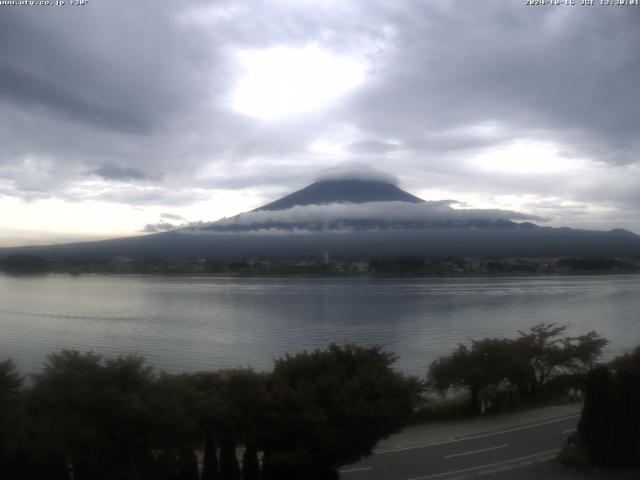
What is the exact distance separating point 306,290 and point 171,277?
18.3 m

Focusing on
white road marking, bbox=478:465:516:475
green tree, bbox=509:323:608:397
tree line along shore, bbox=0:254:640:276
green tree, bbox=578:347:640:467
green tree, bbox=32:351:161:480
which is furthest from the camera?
tree line along shore, bbox=0:254:640:276

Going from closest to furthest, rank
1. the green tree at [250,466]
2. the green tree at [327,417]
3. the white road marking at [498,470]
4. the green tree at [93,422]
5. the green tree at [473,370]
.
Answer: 1. the green tree at [93,422]
2. the green tree at [327,417]
3. the green tree at [250,466]
4. the white road marking at [498,470]
5. the green tree at [473,370]

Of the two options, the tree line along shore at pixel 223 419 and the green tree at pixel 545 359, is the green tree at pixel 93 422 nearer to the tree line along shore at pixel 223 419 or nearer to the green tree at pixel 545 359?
the tree line along shore at pixel 223 419

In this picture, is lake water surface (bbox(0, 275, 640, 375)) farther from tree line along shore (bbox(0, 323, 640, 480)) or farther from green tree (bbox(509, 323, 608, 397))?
tree line along shore (bbox(0, 323, 640, 480))

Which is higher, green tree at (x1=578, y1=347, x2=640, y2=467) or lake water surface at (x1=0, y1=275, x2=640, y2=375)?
green tree at (x1=578, y1=347, x2=640, y2=467)

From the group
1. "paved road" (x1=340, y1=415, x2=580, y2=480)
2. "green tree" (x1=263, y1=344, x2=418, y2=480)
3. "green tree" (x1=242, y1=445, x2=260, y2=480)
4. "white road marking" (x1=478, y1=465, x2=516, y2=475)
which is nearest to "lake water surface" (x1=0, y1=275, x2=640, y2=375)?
"paved road" (x1=340, y1=415, x2=580, y2=480)

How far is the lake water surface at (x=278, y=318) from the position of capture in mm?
19203

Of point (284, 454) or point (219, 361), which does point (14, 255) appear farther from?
point (284, 454)

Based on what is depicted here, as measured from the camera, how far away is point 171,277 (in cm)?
5594

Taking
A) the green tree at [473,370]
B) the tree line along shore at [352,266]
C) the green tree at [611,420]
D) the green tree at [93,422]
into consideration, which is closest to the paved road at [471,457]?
the green tree at [611,420]

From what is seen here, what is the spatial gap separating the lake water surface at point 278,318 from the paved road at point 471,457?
22.0 ft

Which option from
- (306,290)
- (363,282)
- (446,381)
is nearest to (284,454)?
(446,381)

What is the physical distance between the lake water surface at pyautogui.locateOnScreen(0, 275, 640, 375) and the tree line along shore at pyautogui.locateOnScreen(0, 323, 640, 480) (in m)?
8.28

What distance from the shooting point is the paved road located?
24.3 feet
